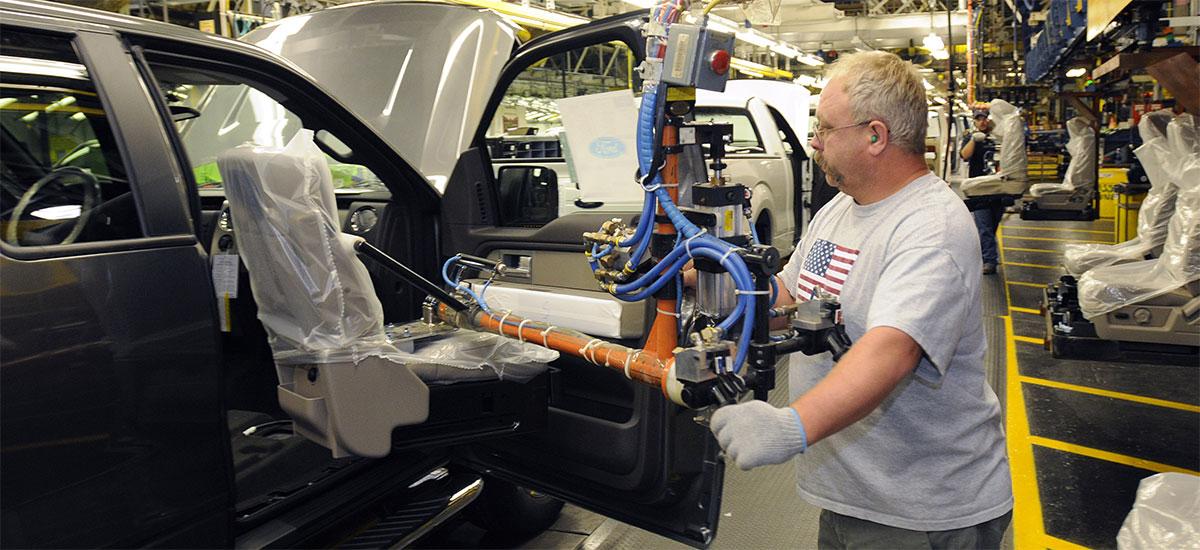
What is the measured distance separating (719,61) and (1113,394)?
478 cm

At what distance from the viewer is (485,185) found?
116 inches

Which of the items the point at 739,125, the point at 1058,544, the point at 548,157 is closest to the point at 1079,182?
the point at 739,125

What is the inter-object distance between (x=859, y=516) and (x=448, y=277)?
61.4 inches

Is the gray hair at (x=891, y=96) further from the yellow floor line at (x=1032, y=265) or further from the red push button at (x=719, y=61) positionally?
the yellow floor line at (x=1032, y=265)

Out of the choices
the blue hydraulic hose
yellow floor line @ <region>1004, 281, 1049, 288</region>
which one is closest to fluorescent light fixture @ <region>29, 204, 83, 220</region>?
the blue hydraulic hose

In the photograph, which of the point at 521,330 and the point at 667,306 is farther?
the point at 521,330

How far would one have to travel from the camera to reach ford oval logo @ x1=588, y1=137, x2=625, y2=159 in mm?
2473

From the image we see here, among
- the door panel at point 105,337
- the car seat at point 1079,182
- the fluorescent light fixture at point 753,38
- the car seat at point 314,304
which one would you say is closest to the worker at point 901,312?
the car seat at point 314,304

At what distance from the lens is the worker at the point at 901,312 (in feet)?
5.27

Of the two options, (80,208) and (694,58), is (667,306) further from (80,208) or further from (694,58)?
(80,208)

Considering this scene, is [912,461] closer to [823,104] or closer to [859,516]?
[859,516]

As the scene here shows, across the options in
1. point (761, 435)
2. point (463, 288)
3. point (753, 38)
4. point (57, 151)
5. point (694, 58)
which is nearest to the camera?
point (761, 435)

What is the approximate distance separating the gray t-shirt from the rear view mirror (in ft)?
4.67

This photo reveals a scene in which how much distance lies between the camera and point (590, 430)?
254 centimetres
